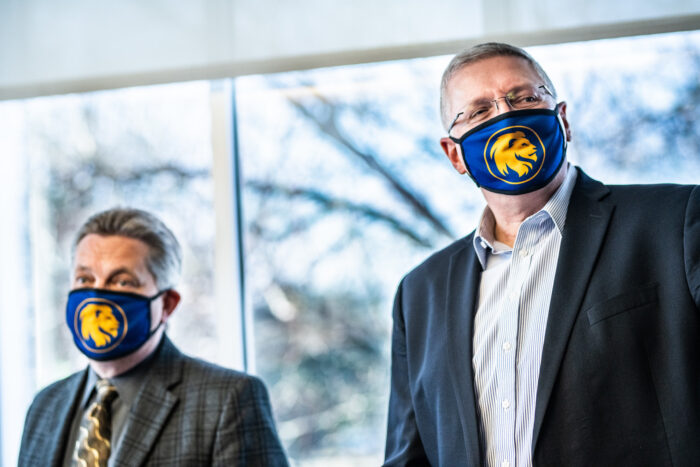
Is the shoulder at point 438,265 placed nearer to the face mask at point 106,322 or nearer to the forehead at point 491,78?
the forehead at point 491,78

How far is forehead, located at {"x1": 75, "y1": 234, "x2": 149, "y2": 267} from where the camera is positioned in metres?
2.04

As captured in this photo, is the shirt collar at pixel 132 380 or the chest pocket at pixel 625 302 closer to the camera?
the chest pocket at pixel 625 302

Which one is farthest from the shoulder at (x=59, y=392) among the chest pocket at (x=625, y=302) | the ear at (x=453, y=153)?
the chest pocket at (x=625, y=302)

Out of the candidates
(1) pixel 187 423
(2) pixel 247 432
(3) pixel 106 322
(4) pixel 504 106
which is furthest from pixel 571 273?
(3) pixel 106 322

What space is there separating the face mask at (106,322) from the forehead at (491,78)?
1074mm

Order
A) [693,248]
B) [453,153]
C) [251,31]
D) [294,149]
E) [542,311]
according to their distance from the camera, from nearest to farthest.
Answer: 1. [693,248]
2. [542,311]
3. [453,153]
4. [251,31]
5. [294,149]

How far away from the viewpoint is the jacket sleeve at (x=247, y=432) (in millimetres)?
1915

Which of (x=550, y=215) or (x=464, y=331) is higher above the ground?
(x=550, y=215)

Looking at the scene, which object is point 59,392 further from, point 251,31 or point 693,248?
point 693,248

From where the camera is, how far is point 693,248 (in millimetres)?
1330

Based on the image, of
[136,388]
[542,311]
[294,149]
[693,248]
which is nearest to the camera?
[693,248]

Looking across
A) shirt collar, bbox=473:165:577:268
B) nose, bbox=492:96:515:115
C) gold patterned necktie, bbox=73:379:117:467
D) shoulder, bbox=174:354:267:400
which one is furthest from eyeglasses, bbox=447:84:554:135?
gold patterned necktie, bbox=73:379:117:467

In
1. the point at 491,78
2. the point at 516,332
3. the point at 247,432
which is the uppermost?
the point at 491,78

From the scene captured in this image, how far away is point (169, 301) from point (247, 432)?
1.55 ft
